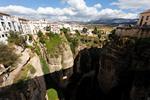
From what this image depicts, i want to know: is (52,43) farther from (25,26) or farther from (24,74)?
(24,74)

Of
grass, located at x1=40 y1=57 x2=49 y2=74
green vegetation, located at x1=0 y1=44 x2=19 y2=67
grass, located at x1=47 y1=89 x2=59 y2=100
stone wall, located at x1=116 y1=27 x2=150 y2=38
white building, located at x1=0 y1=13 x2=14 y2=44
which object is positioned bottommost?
grass, located at x1=47 y1=89 x2=59 y2=100

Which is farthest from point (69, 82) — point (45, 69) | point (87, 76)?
point (45, 69)

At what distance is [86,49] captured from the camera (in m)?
71.4

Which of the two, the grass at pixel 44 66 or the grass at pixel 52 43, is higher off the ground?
the grass at pixel 52 43

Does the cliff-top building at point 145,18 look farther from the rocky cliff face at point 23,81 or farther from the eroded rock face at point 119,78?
the rocky cliff face at point 23,81

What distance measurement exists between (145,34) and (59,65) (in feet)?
74.7

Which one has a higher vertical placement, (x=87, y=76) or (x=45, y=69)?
(x=45, y=69)

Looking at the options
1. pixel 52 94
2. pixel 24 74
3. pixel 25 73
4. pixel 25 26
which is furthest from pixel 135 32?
pixel 25 26

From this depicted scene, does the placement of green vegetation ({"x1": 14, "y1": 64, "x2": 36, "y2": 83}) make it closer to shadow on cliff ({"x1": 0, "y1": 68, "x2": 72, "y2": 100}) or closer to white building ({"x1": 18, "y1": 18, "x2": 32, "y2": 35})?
shadow on cliff ({"x1": 0, "y1": 68, "x2": 72, "y2": 100})

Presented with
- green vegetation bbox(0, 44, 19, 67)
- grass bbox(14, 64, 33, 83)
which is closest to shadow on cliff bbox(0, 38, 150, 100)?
grass bbox(14, 64, 33, 83)

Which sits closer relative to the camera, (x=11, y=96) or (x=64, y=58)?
(x=11, y=96)

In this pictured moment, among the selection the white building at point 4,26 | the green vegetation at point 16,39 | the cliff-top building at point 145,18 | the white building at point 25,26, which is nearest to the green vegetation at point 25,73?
the green vegetation at point 16,39

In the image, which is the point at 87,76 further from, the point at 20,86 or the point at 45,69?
the point at 20,86

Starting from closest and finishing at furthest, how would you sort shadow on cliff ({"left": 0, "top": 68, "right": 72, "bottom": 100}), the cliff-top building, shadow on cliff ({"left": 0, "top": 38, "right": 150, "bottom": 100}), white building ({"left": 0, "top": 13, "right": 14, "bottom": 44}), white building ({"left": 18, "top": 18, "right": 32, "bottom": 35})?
shadow on cliff ({"left": 0, "top": 68, "right": 72, "bottom": 100}) → shadow on cliff ({"left": 0, "top": 38, "right": 150, "bottom": 100}) → the cliff-top building → white building ({"left": 0, "top": 13, "right": 14, "bottom": 44}) → white building ({"left": 18, "top": 18, "right": 32, "bottom": 35})
